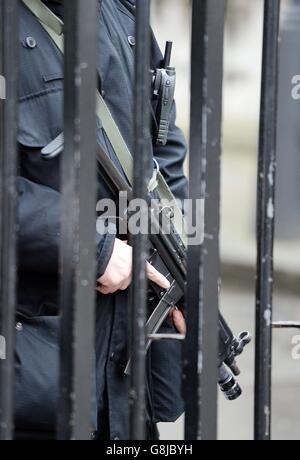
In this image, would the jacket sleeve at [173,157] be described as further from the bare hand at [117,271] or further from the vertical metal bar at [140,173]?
the vertical metal bar at [140,173]

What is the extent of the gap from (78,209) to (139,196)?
0.38 feet

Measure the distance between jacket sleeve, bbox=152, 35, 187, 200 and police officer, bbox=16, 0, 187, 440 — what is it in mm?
324

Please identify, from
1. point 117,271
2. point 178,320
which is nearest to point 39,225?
point 117,271

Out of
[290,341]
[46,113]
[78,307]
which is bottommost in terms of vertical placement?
[290,341]

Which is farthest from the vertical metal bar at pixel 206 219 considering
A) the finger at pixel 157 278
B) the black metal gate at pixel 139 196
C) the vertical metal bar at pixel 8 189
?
the finger at pixel 157 278

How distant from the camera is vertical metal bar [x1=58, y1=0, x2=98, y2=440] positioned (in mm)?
1748

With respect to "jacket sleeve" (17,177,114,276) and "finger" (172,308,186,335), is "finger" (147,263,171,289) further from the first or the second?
"jacket sleeve" (17,177,114,276)

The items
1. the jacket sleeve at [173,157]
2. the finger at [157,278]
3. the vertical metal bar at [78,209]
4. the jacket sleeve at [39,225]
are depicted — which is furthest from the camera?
the jacket sleeve at [173,157]

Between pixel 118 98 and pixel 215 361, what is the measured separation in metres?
1.23

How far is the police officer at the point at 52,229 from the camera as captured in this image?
2719 millimetres

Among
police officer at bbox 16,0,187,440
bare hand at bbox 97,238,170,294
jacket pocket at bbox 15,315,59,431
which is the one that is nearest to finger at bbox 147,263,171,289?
police officer at bbox 16,0,187,440

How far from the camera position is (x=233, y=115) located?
398 inches
